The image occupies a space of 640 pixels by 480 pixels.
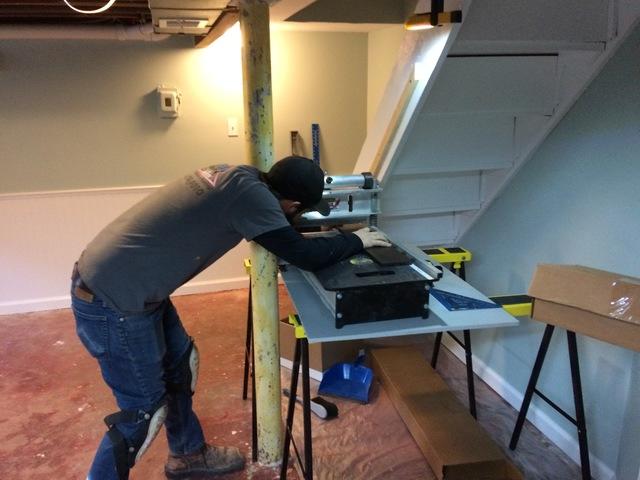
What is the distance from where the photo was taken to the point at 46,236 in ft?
11.4

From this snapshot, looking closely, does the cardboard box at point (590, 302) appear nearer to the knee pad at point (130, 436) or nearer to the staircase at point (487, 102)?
the staircase at point (487, 102)

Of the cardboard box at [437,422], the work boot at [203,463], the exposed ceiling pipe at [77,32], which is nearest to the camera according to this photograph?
the cardboard box at [437,422]

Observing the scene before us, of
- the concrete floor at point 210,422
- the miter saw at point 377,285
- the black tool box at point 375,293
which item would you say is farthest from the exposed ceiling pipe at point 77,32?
the black tool box at point 375,293

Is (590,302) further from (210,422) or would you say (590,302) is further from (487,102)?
(210,422)

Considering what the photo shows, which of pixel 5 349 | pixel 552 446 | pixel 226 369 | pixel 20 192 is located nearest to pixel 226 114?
pixel 20 192

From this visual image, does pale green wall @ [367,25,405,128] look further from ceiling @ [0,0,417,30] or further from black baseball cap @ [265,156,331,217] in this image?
black baseball cap @ [265,156,331,217]

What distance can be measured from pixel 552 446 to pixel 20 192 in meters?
3.41

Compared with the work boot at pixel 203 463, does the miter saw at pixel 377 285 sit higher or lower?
higher

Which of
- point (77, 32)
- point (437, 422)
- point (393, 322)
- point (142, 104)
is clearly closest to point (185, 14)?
point (77, 32)

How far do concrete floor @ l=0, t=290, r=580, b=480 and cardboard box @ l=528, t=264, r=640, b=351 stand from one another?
2.56ft

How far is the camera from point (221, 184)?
1.51 metres

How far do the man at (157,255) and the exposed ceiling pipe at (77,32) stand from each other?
1.90m

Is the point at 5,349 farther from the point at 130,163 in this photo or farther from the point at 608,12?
Answer: the point at 608,12

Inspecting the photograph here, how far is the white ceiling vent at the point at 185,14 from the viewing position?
1841mm
